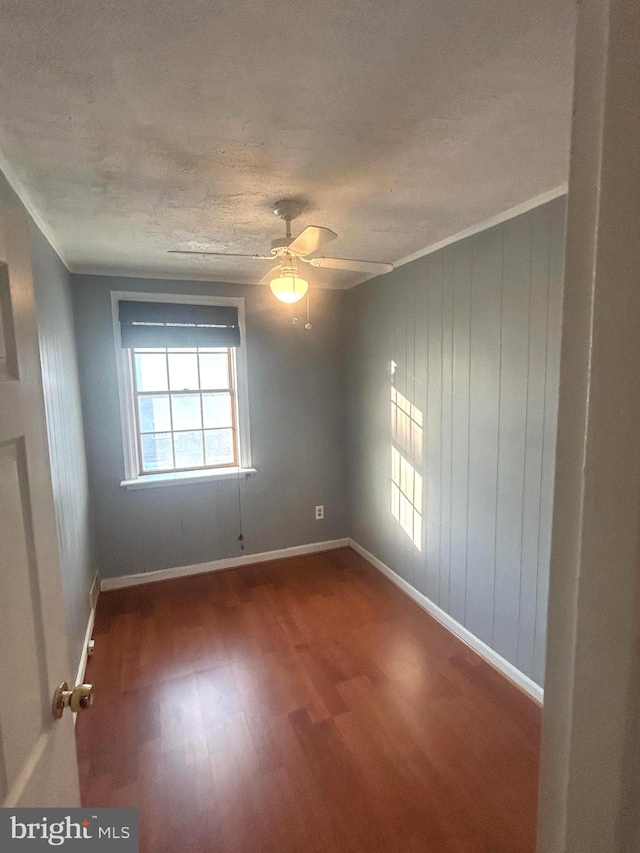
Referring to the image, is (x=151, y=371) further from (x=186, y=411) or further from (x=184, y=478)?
(x=184, y=478)

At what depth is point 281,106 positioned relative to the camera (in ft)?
4.05

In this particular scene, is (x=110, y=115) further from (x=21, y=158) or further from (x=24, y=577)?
(x=24, y=577)

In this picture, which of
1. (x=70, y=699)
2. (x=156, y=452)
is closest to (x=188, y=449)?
(x=156, y=452)

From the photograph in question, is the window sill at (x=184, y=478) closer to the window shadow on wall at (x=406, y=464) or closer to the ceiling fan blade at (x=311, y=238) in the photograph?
the window shadow on wall at (x=406, y=464)

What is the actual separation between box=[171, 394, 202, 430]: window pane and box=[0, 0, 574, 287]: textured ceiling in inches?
60.2

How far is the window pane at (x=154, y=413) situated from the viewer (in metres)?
3.33

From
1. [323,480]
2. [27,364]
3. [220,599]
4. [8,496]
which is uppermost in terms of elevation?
[27,364]

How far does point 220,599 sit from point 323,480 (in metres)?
1.29

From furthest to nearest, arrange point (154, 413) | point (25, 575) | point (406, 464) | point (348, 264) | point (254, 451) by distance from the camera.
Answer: point (254, 451) → point (154, 413) → point (406, 464) → point (348, 264) → point (25, 575)

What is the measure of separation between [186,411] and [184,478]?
1.72 ft

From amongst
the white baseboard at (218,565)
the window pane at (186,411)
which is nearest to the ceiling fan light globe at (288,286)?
the window pane at (186,411)

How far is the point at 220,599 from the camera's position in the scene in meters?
3.12

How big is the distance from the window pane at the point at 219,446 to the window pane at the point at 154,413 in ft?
1.10

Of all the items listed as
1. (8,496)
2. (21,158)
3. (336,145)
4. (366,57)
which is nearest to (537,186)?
(336,145)
